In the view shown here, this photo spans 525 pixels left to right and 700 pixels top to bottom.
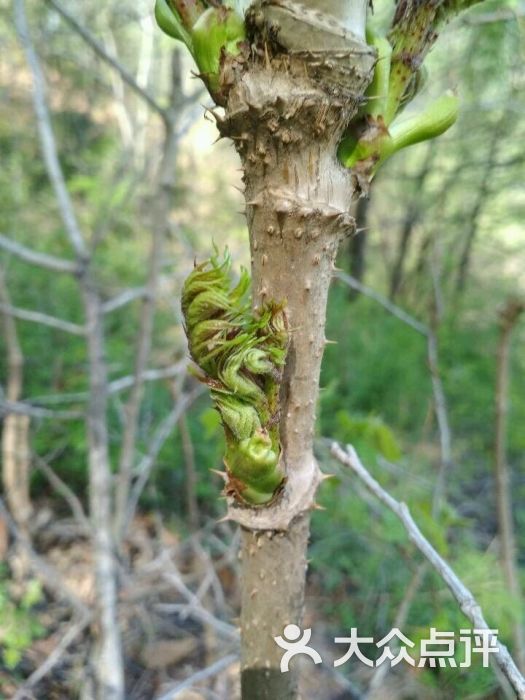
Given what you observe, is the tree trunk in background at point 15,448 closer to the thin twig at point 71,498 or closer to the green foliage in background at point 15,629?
the thin twig at point 71,498

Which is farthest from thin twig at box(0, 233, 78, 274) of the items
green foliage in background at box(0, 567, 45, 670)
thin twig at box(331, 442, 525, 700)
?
thin twig at box(331, 442, 525, 700)

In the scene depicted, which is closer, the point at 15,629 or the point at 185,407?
the point at 15,629

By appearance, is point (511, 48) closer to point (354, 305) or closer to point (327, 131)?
point (354, 305)

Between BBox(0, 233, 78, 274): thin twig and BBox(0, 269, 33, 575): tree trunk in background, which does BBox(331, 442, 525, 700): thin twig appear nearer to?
BBox(0, 233, 78, 274): thin twig

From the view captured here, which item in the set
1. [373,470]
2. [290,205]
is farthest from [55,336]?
[290,205]

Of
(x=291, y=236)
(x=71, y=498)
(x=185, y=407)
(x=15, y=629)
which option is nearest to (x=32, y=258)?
(x=185, y=407)

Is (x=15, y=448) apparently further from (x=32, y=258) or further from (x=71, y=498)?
(x=32, y=258)

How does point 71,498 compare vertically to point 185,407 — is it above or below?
below
